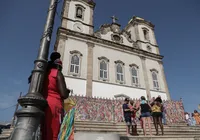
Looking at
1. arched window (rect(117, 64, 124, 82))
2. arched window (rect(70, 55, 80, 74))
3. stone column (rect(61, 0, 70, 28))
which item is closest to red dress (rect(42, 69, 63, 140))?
arched window (rect(70, 55, 80, 74))

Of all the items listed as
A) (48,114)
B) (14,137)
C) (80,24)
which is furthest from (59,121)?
(80,24)

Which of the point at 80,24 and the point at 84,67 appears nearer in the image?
the point at 84,67

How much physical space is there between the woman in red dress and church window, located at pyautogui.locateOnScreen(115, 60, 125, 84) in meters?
13.9

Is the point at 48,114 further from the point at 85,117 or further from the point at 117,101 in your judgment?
the point at 117,101

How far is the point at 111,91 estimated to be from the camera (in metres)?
14.5

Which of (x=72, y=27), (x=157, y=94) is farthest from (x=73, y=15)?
(x=157, y=94)

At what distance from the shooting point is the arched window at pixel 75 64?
13977 millimetres

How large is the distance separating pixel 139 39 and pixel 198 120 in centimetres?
1319

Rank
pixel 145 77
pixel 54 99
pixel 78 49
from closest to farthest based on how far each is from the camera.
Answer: pixel 54 99
pixel 78 49
pixel 145 77

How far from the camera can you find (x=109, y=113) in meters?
12.1

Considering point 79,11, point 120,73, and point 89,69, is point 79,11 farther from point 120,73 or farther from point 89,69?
point 120,73

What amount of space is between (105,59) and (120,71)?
2.45m

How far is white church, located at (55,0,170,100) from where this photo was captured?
14.1m

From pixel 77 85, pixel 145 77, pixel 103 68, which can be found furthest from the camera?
pixel 145 77
